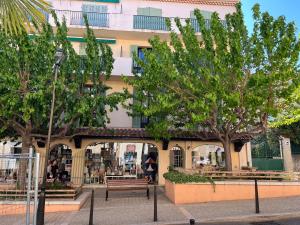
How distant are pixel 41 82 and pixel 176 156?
10084mm

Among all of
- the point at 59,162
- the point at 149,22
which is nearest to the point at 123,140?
the point at 59,162

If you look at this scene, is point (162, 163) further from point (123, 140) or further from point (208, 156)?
point (208, 156)

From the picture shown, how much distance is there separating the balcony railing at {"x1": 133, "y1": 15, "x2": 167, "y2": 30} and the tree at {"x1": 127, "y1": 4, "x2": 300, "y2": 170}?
18.2ft

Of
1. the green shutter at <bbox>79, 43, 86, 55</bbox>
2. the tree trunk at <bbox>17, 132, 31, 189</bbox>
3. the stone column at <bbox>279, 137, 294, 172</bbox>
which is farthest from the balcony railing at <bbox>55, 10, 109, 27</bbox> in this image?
the stone column at <bbox>279, 137, 294, 172</bbox>

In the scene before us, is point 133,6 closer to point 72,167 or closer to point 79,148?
point 79,148

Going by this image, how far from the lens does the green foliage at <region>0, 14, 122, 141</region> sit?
10.4 metres

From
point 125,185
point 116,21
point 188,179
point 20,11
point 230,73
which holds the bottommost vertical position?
point 125,185

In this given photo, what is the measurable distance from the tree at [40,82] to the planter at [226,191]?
4875 mm

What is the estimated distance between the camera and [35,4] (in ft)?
9.85

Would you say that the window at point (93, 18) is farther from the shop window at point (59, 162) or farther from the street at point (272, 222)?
the street at point (272, 222)

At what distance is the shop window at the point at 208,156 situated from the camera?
17.6 meters

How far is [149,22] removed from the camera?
18.2 metres

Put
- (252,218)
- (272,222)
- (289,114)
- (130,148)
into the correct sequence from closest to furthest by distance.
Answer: (272,222) → (252,218) → (289,114) → (130,148)

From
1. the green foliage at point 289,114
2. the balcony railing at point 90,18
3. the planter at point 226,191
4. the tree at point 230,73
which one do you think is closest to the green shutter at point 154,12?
the balcony railing at point 90,18
